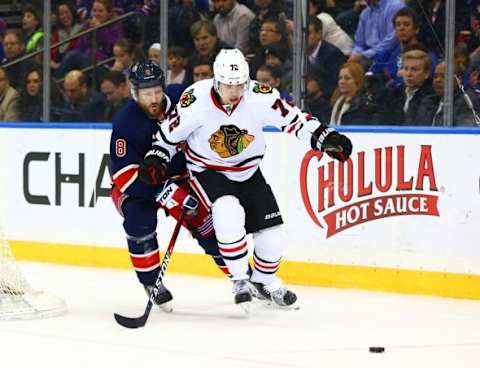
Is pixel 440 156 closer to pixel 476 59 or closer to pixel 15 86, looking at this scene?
pixel 476 59

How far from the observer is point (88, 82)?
8.91 meters

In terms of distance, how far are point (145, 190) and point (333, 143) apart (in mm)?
938

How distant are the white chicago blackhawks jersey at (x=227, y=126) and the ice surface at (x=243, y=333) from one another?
728 mm

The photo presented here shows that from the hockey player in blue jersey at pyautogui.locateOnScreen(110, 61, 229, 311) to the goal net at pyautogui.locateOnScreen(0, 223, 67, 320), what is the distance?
1.48ft

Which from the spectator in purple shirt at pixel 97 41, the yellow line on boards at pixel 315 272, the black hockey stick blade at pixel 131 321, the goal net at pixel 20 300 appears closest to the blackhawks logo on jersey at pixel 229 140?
the black hockey stick blade at pixel 131 321

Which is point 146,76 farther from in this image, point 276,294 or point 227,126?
point 276,294

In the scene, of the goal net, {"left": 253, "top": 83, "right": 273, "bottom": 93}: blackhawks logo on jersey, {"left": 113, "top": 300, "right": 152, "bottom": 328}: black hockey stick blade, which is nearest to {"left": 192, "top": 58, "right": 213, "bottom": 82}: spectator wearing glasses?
{"left": 253, "top": 83, "right": 273, "bottom": 93}: blackhawks logo on jersey

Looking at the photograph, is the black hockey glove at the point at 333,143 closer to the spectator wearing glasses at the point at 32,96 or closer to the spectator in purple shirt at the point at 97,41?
the spectator in purple shirt at the point at 97,41

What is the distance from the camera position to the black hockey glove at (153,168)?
594 centimetres

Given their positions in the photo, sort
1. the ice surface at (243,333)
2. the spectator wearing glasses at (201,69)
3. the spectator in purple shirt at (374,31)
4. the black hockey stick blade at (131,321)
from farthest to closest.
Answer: the spectator wearing glasses at (201,69)
the spectator in purple shirt at (374,31)
the black hockey stick blade at (131,321)
the ice surface at (243,333)

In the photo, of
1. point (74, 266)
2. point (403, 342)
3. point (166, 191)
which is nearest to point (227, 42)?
point (74, 266)

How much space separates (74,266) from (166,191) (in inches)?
89.4

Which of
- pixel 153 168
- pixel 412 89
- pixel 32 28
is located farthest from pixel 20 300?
A: pixel 32 28

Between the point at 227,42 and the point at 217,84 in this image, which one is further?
the point at 227,42
